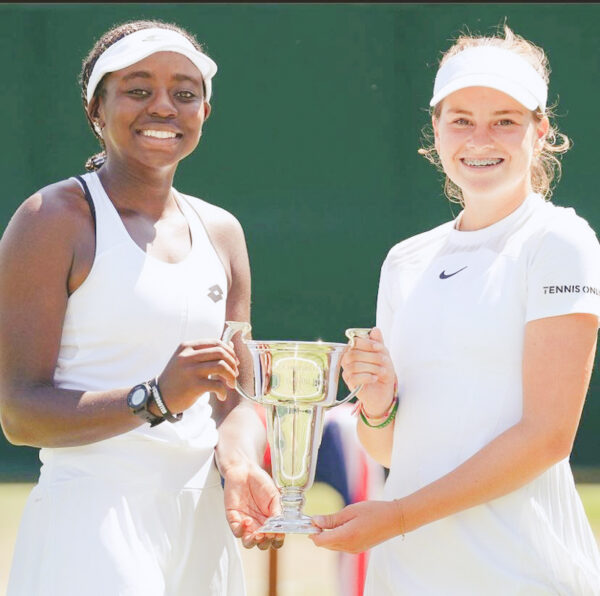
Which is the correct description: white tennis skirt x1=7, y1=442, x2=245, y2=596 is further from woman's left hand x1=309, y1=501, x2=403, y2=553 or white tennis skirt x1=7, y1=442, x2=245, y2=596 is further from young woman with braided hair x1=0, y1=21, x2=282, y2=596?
woman's left hand x1=309, y1=501, x2=403, y2=553

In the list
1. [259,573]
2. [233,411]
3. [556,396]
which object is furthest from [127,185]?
[259,573]

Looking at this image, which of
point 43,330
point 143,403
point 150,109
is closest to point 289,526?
point 143,403

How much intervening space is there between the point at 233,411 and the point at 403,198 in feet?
16.4

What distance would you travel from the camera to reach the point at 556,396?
2.20 m

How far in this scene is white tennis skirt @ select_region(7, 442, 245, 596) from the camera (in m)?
2.38

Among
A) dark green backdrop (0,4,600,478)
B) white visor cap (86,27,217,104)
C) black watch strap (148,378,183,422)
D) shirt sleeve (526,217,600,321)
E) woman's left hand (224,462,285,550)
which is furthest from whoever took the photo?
dark green backdrop (0,4,600,478)

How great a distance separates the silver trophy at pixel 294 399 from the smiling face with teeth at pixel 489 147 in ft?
1.12

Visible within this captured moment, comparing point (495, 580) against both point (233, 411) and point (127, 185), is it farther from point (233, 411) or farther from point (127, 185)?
point (127, 185)

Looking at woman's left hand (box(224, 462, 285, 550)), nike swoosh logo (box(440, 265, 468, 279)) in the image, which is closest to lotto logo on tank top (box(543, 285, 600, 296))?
nike swoosh logo (box(440, 265, 468, 279))

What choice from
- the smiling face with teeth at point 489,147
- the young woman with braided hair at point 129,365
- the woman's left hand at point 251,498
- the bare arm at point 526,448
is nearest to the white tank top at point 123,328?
the young woman with braided hair at point 129,365

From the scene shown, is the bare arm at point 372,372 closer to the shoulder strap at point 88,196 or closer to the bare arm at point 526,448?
the bare arm at point 526,448

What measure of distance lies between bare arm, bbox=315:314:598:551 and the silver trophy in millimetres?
135

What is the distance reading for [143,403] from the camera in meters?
2.31

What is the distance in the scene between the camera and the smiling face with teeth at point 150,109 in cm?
256
